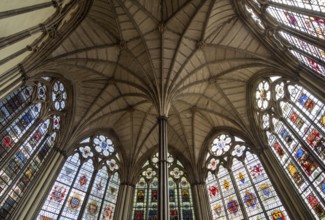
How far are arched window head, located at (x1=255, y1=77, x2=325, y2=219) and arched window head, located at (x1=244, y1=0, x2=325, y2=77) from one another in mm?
2123

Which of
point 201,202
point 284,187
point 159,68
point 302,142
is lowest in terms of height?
point 284,187

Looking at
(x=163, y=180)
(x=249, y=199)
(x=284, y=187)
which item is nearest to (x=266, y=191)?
(x=249, y=199)

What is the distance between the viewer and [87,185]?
16.6 meters

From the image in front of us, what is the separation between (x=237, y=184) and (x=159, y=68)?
8.64 m

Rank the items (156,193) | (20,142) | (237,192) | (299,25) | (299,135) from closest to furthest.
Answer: (299,25), (20,142), (299,135), (237,192), (156,193)

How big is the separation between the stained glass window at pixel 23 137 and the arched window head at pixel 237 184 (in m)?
10.5

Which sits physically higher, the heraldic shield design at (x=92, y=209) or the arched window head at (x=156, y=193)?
the arched window head at (x=156, y=193)

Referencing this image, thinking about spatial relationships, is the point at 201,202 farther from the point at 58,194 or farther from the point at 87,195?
the point at 58,194

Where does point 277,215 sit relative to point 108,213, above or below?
below

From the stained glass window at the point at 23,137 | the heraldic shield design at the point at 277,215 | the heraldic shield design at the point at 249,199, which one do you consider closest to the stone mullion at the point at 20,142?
the stained glass window at the point at 23,137

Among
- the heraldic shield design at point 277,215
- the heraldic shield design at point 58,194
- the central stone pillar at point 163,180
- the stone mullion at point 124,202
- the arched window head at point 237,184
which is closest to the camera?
the central stone pillar at point 163,180

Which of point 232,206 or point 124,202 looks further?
point 124,202

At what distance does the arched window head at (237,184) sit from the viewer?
14547mm

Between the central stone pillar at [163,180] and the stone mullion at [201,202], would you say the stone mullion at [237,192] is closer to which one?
the stone mullion at [201,202]
